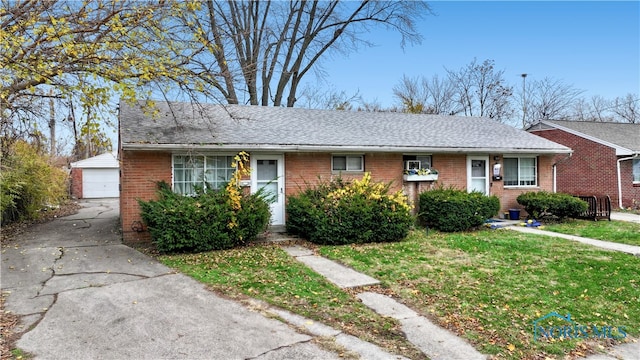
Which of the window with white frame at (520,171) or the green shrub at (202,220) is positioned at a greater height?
the window with white frame at (520,171)

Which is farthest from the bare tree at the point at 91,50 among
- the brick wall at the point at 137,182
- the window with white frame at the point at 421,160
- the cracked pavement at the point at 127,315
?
the window with white frame at the point at 421,160

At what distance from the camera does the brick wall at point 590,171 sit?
1672 centimetres

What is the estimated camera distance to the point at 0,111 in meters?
7.46

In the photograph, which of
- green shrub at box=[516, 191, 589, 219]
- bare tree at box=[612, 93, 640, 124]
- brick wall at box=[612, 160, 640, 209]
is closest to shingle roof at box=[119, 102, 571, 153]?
green shrub at box=[516, 191, 589, 219]

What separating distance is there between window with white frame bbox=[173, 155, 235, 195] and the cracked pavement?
2523 millimetres

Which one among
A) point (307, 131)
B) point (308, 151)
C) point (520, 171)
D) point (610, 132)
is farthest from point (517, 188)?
point (610, 132)

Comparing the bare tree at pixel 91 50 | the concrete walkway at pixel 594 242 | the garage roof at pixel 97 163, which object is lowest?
the concrete walkway at pixel 594 242

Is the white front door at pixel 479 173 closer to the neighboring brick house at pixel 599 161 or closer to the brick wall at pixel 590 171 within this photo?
the neighboring brick house at pixel 599 161

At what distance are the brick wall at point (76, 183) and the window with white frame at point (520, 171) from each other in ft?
79.6

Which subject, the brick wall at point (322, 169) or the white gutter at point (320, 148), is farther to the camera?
the brick wall at point (322, 169)

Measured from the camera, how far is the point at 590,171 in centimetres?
1764

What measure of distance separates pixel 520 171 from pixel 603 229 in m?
3.25

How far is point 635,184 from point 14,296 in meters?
21.3

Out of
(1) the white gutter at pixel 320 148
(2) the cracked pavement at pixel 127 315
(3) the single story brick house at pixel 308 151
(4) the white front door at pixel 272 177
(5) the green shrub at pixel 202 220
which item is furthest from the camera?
(4) the white front door at pixel 272 177
